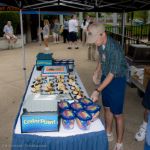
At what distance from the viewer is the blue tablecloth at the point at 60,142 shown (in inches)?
98.7

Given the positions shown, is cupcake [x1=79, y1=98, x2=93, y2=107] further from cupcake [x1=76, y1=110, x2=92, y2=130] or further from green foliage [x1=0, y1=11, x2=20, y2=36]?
green foliage [x1=0, y1=11, x2=20, y2=36]

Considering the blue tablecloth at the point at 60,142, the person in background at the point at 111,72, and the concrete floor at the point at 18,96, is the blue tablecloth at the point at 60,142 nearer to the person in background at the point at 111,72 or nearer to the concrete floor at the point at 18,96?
the person in background at the point at 111,72

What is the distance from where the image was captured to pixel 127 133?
14.1ft

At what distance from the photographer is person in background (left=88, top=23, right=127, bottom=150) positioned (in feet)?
10.1

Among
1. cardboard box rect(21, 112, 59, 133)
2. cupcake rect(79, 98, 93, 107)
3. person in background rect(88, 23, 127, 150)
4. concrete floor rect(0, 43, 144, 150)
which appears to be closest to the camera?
cardboard box rect(21, 112, 59, 133)

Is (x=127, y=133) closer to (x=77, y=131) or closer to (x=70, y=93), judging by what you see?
(x=70, y=93)

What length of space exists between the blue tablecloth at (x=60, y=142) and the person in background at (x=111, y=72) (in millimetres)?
595

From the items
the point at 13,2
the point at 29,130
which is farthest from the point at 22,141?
the point at 13,2

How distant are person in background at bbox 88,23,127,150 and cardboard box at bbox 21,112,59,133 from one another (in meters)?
0.72

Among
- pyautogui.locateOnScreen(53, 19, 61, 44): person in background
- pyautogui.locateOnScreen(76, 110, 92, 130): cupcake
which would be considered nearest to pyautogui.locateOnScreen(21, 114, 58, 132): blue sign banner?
pyautogui.locateOnScreen(76, 110, 92, 130): cupcake

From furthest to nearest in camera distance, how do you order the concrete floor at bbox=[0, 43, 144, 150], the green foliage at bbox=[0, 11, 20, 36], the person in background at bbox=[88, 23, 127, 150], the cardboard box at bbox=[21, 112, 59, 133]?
the green foliage at bbox=[0, 11, 20, 36] < the concrete floor at bbox=[0, 43, 144, 150] < the person in background at bbox=[88, 23, 127, 150] < the cardboard box at bbox=[21, 112, 59, 133]

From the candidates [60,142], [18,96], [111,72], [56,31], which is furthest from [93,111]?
[56,31]

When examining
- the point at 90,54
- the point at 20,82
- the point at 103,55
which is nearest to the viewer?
the point at 103,55

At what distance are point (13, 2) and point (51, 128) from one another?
388 cm
